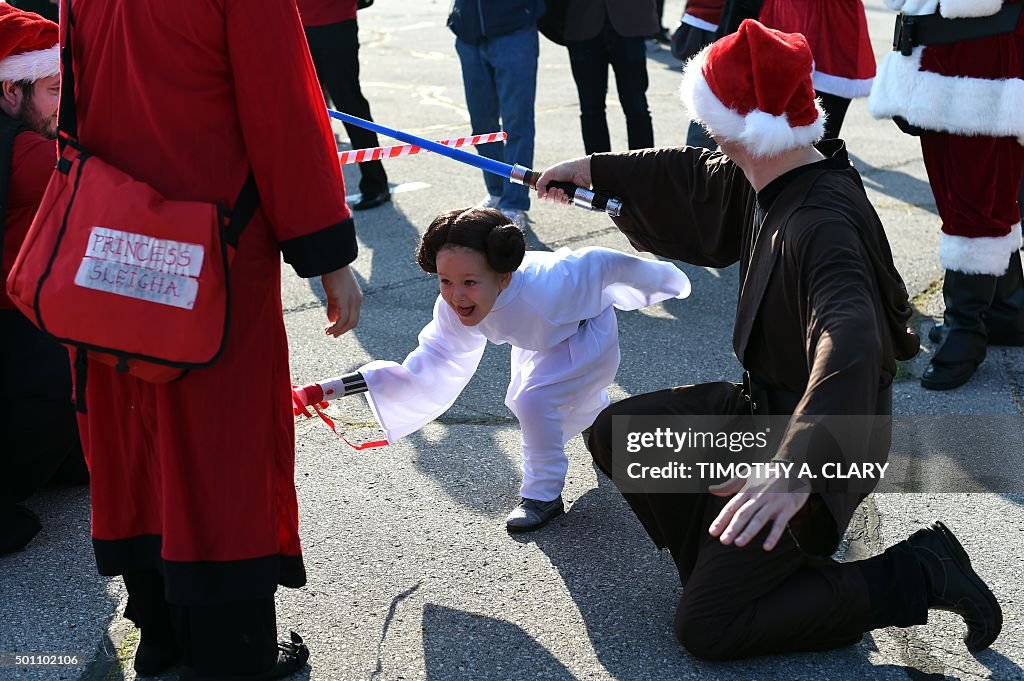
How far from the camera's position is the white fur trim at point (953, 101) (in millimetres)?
3688

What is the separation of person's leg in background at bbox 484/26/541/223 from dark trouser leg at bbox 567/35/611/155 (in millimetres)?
211

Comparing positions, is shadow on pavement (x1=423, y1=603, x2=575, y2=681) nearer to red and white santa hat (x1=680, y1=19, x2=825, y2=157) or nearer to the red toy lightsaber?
the red toy lightsaber

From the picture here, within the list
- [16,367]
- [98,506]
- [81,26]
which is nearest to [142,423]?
[98,506]

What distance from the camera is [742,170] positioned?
2.77 m

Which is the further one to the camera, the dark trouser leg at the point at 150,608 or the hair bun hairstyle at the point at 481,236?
the hair bun hairstyle at the point at 481,236

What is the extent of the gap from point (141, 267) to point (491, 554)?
4.32 ft

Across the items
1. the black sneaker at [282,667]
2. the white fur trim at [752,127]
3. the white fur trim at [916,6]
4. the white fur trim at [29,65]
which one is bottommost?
the black sneaker at [282,667]

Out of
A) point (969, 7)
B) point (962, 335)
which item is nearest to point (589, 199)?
point (969, 7)

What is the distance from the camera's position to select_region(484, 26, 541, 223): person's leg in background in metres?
5.61

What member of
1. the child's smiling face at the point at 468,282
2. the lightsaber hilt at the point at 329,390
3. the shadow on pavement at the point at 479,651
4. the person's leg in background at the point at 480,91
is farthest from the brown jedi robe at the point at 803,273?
the person's leg in background at the point at 480,91

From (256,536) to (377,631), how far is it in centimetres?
52

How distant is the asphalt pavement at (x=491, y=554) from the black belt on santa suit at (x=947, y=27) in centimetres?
114

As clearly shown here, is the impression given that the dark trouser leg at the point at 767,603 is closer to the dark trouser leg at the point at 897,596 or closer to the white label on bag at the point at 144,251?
the dark trouser leg at the point at 897,596

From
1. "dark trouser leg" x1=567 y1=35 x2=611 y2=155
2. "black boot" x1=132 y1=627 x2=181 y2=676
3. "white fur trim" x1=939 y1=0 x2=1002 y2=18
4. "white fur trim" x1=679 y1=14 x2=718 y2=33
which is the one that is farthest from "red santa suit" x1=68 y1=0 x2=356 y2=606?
"dark trouser leg" x1=567 y1=35 x2=611 y2=155
